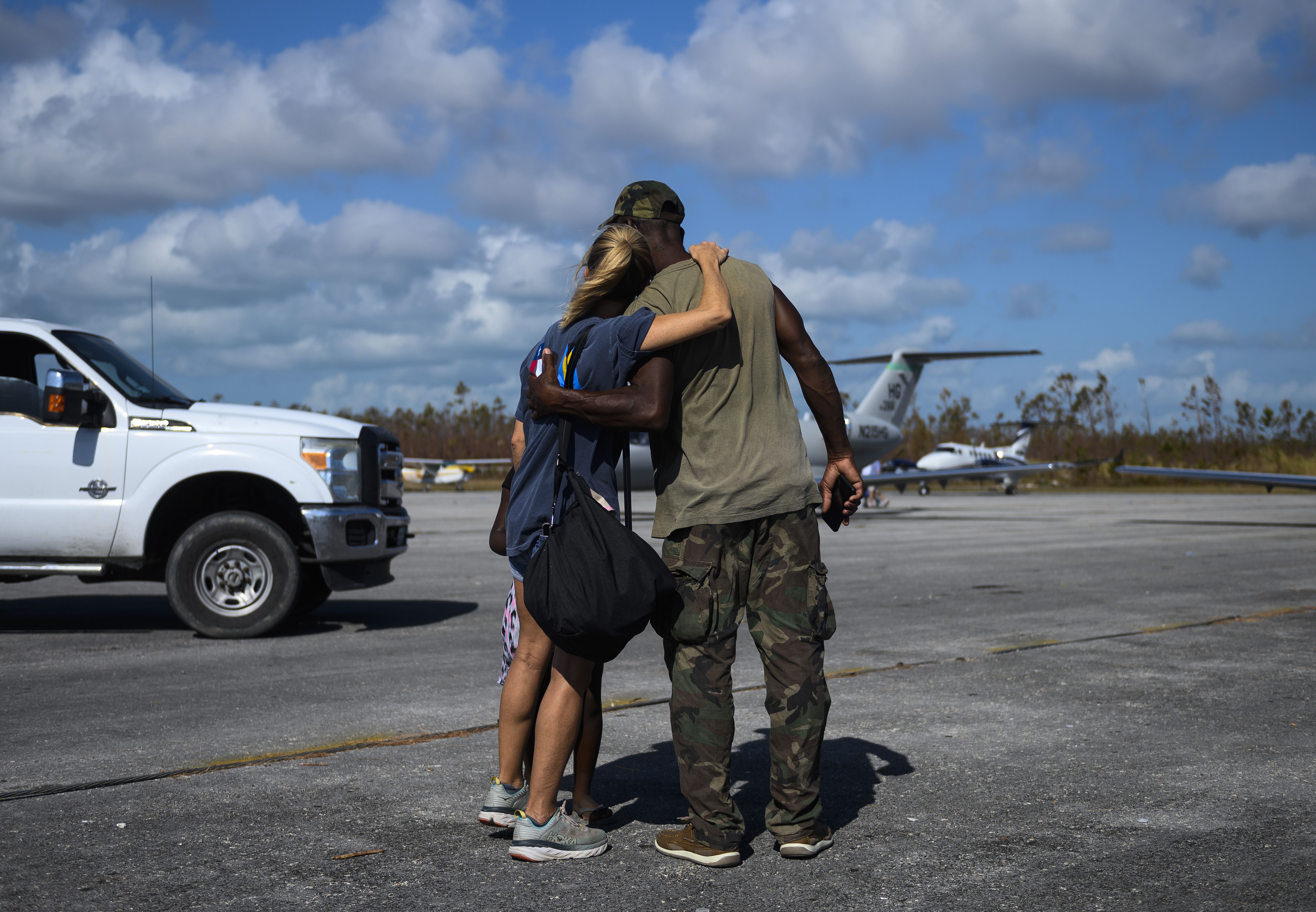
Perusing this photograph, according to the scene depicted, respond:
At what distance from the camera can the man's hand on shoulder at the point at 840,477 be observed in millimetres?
3693

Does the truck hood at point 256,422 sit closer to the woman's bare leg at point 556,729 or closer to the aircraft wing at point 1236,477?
the woman's bare leg at point 556,729

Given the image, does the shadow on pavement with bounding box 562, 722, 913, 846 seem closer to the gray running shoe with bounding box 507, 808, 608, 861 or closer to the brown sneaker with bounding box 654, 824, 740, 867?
the brown sneaker with bounding box 654, 824, 740, 867

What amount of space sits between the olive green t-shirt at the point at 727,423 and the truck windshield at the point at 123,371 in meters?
6.04

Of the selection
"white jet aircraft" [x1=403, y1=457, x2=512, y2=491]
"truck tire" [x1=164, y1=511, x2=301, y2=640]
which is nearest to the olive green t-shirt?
"truck tire" [x1=164, y1=511, x2=301, y2=640]

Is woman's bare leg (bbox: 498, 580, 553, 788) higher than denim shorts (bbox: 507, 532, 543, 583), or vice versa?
denim shorts (bbox: 507, 532, 543, 583)

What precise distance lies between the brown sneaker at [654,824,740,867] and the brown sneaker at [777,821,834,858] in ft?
0.46

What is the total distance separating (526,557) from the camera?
3359 millimetres

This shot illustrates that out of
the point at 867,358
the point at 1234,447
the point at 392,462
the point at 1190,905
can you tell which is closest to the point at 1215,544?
the point at 392,462

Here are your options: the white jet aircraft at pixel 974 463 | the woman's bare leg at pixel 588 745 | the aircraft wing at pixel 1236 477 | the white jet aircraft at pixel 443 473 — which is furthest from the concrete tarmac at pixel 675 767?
the white jet aircraft at pixel 443 473

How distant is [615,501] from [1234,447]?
59.4 metres

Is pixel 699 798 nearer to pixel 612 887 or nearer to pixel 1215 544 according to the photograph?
pixel 612 887

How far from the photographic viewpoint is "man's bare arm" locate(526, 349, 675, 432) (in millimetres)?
3229

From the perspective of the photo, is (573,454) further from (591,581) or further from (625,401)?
(591,581)

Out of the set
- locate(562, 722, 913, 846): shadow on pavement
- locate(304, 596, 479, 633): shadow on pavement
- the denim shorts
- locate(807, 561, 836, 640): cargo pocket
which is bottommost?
locate(304, 596, 479, 633): shadow on pavement
